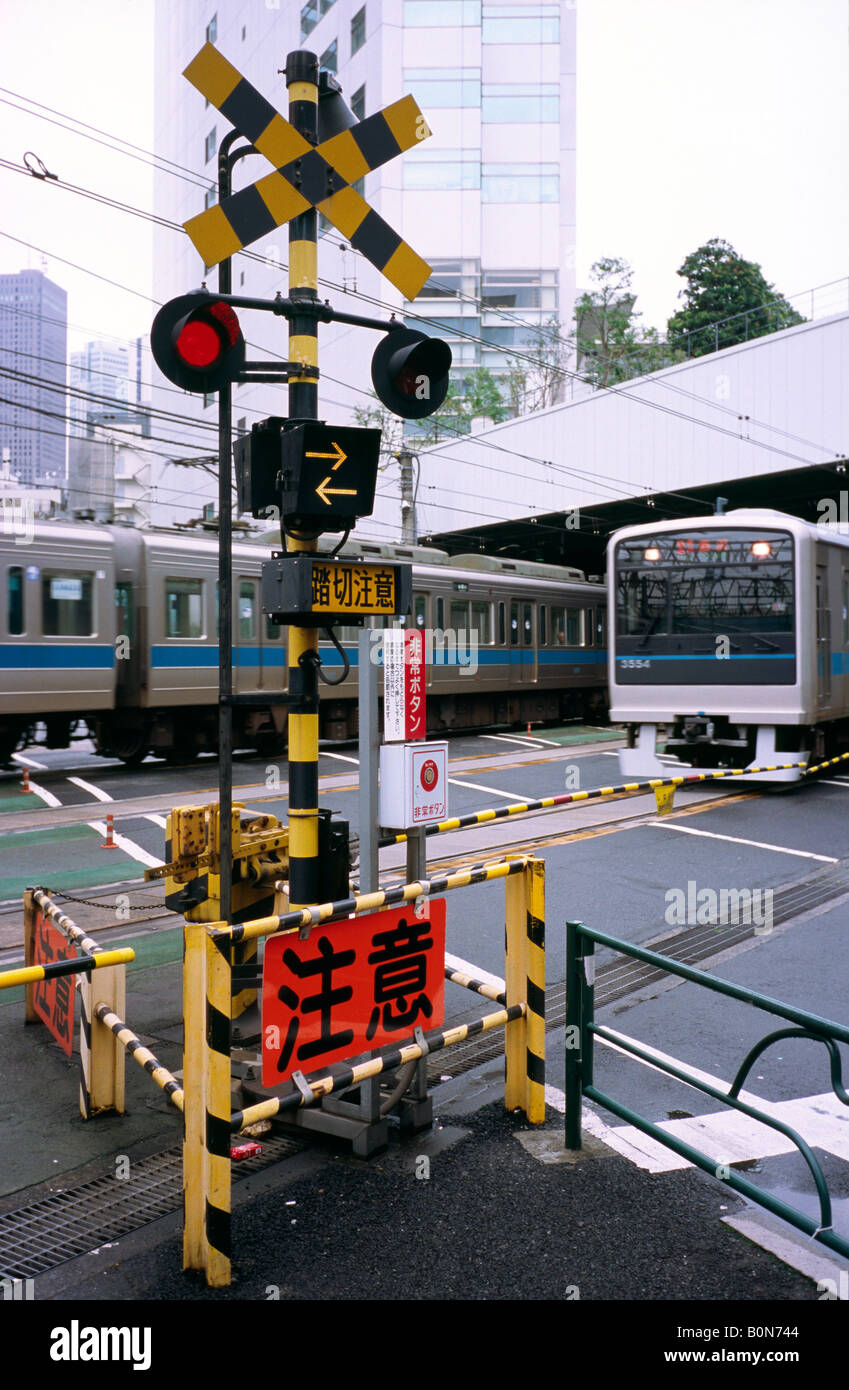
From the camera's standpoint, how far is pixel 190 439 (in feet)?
201

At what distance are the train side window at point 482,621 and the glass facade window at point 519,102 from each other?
134ft

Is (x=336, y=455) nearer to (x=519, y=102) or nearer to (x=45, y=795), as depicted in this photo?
(x=45, y=795)

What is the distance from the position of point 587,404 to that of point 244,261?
31485 mm

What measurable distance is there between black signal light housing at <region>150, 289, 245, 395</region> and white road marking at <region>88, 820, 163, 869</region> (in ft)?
18.9

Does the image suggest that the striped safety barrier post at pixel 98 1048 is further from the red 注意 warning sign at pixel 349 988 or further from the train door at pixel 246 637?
the train door at pixel 246 637

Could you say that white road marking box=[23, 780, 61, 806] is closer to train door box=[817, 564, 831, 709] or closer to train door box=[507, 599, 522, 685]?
train door box=[817, 564, 831, 709]

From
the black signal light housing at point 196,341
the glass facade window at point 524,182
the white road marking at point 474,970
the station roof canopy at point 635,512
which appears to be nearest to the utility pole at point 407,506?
the station roof canopy at point 635,512

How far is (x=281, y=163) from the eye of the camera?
15.7 ft

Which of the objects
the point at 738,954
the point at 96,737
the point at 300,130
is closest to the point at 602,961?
the point at 738,954

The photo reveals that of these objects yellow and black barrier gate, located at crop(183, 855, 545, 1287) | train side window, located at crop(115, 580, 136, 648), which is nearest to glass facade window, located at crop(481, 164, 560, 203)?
train side window, located at crop(115, 580, 136, 648)

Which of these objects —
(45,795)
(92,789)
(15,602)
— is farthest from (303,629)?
(15,602)

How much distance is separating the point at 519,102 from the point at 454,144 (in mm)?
4786

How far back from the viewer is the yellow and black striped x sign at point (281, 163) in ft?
15.4
